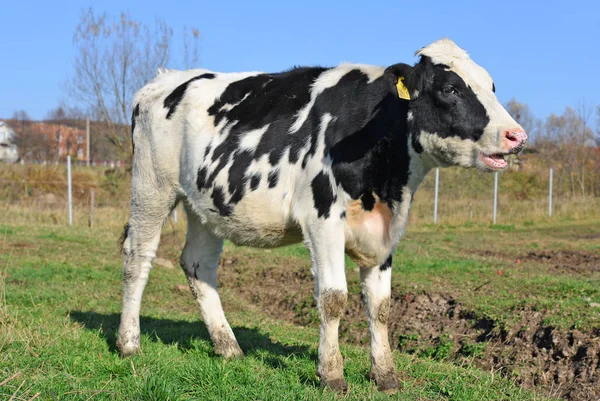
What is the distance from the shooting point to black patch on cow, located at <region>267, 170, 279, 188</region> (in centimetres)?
563

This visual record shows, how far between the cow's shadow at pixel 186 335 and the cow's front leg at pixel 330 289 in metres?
0.70

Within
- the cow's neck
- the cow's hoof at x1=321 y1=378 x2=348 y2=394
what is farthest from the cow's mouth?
the cow's hoof at x1=321 y1=378 x2=348 y2=394

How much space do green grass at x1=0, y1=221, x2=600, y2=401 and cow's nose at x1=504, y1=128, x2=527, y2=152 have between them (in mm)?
1917

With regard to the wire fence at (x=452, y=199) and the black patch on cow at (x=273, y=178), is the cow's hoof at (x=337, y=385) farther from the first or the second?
the wire fence at (x=452, y=199)

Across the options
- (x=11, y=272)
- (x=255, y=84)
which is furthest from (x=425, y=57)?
(x=11, y=272)

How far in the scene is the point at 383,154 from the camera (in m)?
5.25

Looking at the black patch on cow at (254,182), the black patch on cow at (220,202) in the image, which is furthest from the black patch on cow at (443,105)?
the black patch on cow at (220,202)

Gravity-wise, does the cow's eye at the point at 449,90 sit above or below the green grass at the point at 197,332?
above

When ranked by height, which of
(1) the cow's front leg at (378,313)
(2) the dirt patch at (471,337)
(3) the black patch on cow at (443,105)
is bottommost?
(2) the dirt patch at (471,337)

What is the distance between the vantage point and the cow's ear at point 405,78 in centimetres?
502

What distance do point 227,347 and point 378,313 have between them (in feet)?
5.25

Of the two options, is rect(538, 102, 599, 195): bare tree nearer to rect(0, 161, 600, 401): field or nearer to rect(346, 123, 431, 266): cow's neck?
rect(0, 161, 600, 401): field

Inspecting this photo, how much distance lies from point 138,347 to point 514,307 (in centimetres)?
469

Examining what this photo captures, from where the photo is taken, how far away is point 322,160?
210 inches
